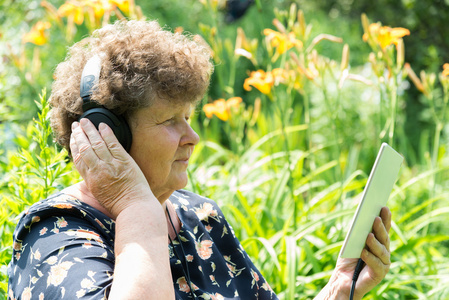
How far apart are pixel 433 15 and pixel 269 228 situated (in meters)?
4.96

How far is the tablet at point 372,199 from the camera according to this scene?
149 centimetres

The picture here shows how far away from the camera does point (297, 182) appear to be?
139 inches

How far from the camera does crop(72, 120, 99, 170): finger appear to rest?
4.33ft

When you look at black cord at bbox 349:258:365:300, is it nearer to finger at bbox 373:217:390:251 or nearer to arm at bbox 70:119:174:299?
finger at bbox 373:217:390:251

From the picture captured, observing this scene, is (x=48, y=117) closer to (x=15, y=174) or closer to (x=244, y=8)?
(x=15, y=174)

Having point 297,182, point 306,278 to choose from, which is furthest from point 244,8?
point 306,278

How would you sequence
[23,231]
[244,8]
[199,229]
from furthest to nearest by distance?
[244,8], [199,229], [23,231]

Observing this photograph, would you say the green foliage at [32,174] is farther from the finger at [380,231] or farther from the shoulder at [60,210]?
Result: the finger at [380,231]

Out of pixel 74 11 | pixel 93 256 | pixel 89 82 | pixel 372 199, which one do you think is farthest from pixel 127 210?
pixel 74 11

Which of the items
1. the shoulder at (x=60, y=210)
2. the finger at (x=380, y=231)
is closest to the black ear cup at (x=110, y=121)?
the shoulder at (x=60, y=210)

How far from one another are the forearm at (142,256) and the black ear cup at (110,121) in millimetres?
208

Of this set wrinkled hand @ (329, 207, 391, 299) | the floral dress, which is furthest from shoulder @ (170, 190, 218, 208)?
wrinkled hand @ (329, 207, 391, 299)

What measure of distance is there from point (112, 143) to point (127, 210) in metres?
0.18

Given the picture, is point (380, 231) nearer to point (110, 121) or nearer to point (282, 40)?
point (110, 121)
